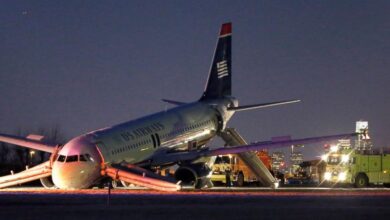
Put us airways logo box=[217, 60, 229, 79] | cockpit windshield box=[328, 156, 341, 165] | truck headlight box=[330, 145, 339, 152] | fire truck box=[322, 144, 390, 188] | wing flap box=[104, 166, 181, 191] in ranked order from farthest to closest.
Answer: us airways logo box=[217, 60, 229, 79]
truck headlight box=[330, 145, 339, 152]
cockpit windshield box=[328, 156, 341, 165]
fire truck box=[322, 144, 390, 188]
wing flap box=[104, 166, 181, 191]

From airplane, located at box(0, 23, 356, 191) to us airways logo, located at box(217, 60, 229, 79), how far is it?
96.1 inches

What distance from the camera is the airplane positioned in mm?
49812

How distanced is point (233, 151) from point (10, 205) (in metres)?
26.2

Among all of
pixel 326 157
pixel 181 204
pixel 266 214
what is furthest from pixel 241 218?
pixel 326 157

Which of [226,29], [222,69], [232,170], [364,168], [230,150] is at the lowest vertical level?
[230,150]

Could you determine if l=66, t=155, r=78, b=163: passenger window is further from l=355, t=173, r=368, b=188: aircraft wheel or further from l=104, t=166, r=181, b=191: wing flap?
l=355, t=173, r=368, b=188: aircraft wheel

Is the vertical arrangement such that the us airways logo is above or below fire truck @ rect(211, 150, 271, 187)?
above

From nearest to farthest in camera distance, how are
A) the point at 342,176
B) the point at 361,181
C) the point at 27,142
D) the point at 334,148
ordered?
the point at 27,142 → the point at 361,181 → the point at 342,176 → the point at 334,148

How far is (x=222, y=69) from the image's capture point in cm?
7506

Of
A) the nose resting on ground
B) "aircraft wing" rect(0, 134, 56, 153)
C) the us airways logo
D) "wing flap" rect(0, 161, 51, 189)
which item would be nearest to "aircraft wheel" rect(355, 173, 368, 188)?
the us airways logo

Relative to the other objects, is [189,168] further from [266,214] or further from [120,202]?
[266,214]

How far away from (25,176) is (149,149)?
8.43 metres

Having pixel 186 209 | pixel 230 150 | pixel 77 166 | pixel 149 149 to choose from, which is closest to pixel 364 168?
pixel 230 150

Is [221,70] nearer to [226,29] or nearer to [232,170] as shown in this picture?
[226,29]
